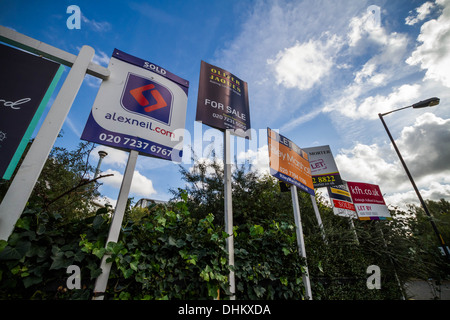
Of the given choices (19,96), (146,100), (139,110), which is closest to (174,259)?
(139,110)

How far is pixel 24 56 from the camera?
2.32m

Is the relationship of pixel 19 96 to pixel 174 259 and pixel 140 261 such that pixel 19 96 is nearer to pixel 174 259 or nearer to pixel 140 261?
pixel 140 261

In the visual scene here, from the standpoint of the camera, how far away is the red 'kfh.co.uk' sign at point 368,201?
696 cm

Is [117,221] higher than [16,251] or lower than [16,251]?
higher

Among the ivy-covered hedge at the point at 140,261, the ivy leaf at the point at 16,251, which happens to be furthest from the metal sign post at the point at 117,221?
the ivy leaf at the point at 16,251

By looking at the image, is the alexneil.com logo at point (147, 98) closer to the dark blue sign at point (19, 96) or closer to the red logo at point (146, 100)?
the red logo at point (146, 100)

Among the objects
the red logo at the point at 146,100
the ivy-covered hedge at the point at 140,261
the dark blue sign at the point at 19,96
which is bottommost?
the ivy-covered hedge at the point at 140,261

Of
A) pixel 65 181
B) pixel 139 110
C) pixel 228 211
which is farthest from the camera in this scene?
pixel 65 181

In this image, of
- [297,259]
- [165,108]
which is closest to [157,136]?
[165,108]

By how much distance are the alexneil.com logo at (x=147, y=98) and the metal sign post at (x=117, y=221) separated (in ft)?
2.31

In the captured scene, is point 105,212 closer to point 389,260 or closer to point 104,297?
point 104,297

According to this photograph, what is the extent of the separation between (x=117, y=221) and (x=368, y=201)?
9.06 m

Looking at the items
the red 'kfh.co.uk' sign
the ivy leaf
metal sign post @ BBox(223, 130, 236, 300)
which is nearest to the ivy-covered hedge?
the ivy leaf

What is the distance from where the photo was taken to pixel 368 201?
294 inches
